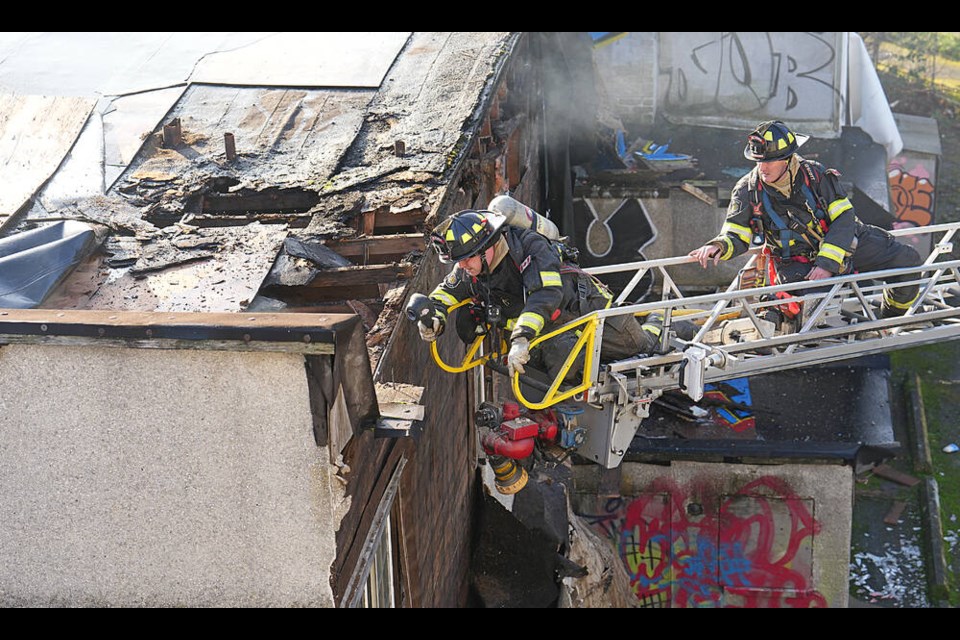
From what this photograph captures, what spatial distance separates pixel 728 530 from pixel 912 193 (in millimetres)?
11802

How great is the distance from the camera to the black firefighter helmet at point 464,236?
6297mm

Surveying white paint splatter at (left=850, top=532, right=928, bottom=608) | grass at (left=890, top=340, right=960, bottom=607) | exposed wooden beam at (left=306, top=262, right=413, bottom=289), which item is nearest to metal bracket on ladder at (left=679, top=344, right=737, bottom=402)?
exposed wooden beam at (left=306, top=262, right=413, bottom=289)

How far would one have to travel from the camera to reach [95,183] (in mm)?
8414

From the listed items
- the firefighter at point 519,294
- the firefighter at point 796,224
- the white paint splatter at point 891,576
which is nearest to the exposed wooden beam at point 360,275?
the firefighter at point 519,294

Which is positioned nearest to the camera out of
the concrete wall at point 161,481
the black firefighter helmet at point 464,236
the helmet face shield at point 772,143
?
the concrete wall at point 161,481

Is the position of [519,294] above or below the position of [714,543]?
above

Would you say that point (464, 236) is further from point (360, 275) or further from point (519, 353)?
point (360, 275)

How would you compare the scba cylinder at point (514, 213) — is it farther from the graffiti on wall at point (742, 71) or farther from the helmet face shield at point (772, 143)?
the graffiti on wall at point (742, 71)

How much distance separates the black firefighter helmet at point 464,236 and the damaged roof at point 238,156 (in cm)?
78

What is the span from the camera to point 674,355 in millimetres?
7316

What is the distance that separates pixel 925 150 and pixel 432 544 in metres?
17.7

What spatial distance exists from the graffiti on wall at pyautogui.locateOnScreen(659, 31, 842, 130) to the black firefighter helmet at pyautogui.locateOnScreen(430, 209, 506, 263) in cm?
1479

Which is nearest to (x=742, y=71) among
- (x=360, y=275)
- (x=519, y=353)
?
(x=360, y=275)

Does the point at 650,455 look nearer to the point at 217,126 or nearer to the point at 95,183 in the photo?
the point at 217,126
